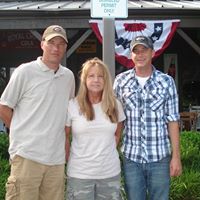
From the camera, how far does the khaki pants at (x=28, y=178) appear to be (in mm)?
3722

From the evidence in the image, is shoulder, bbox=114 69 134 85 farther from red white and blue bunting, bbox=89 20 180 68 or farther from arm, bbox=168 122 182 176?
red white and blue bunting, bbox=89 20 180 68

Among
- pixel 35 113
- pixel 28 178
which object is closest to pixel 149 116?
pixel 35 113

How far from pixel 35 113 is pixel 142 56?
3.17 feet

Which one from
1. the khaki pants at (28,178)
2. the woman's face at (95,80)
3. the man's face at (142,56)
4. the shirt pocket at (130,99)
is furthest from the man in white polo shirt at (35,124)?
the man's face at (142,56)

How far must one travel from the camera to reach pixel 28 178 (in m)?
3.72

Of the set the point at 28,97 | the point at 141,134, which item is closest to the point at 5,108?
the point at 28,97

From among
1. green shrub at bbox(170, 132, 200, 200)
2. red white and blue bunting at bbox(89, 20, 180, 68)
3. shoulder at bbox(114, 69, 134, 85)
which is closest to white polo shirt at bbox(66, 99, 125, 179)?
shoulder at bbox(114, 69, 134, 85)

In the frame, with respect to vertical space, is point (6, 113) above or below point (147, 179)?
above

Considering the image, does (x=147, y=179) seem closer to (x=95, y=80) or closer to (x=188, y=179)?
(x=95, y=80)

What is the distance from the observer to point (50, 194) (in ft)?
12.8

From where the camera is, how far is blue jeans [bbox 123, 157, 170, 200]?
3.87m

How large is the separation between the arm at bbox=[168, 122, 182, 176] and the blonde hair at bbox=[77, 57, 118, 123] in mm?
466

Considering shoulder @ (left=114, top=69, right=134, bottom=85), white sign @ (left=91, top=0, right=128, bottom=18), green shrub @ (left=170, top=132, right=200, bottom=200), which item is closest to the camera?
shoulder @ (left=114, top=69, right=134, bottom=85)

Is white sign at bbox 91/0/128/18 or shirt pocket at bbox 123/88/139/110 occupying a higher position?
white sign at bbox 91/0/128/18
